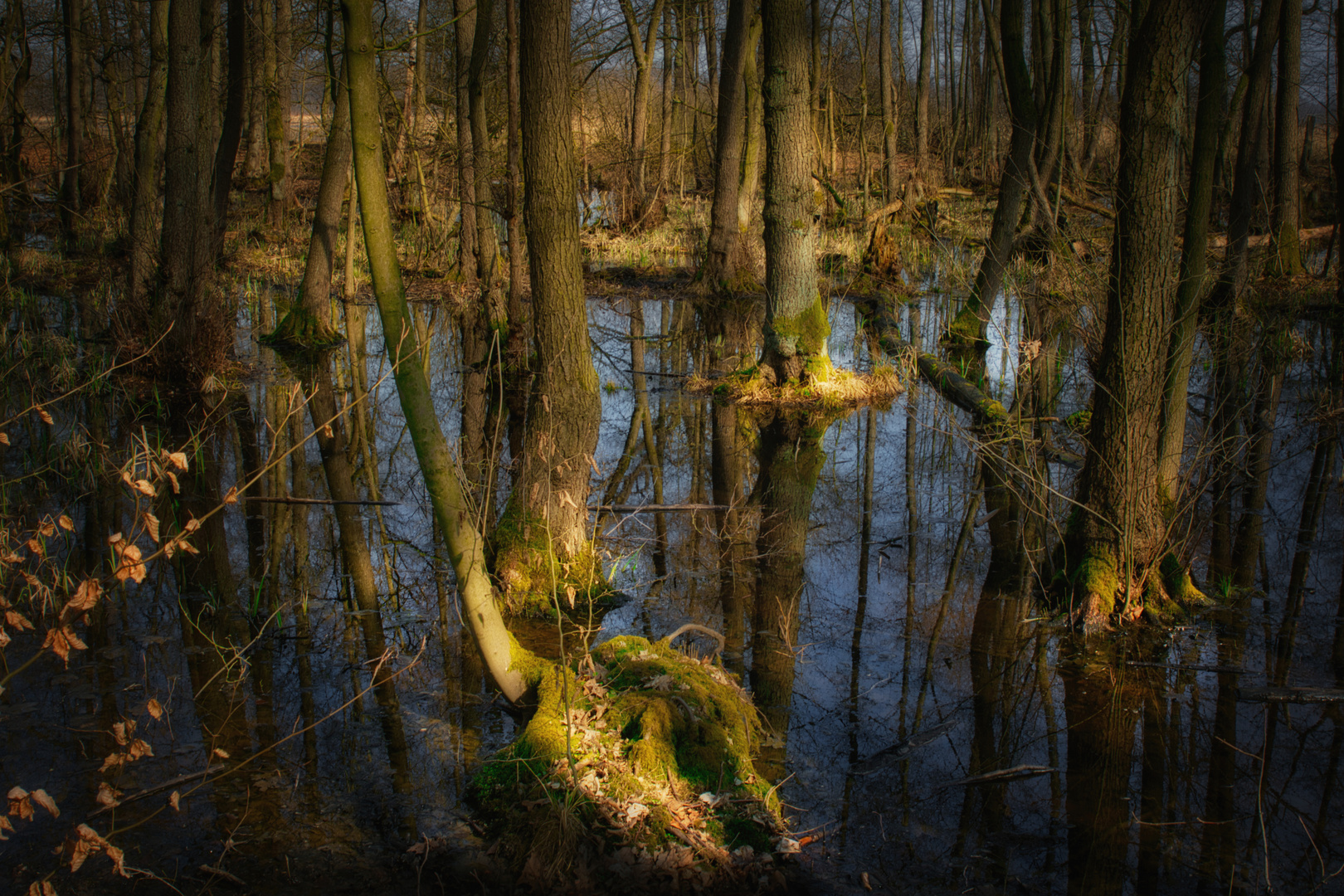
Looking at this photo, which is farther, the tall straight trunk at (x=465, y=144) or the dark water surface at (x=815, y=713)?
the tall straight trunk at (x=465, y=144)

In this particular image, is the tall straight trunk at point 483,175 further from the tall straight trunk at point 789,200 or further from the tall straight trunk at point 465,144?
the tall straight trunk at point 789,200

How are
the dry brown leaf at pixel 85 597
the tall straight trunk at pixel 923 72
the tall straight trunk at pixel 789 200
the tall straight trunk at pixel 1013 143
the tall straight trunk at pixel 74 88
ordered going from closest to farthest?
the dry brown leaf at pixel 85 597 < the tall straight trunk at pixel 789 200 < the tall straight trunk at pixel 1013 143 < the tall straight trunk at pixel 74 88 < the tall straight trunk at pixel 923 72

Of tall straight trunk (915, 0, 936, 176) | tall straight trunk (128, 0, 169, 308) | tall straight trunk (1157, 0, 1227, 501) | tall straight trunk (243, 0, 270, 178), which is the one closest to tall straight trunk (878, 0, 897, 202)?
tall straight trunk (915, 0, 936, 176)

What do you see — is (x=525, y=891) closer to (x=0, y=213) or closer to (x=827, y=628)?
(x=827, y=628)

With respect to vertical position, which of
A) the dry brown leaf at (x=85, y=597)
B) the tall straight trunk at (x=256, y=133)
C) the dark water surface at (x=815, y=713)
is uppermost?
the tall straight trunk at (x=256, y=133)

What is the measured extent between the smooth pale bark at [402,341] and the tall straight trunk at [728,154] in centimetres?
1256

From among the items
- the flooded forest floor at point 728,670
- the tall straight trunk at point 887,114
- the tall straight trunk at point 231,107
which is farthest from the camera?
the tall straight trunk at point 887,114

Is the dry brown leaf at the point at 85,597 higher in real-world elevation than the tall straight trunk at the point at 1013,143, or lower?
lower

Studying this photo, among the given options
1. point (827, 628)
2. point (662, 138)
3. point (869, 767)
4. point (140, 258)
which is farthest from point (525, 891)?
point (662, 138)

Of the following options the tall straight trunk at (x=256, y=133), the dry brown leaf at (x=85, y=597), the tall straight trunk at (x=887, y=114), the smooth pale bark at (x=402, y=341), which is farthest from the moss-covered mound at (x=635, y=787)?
the tall straight trunk at (x=256, y=133)

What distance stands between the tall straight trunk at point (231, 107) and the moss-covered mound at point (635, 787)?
9.13 metres

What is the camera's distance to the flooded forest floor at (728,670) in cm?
316

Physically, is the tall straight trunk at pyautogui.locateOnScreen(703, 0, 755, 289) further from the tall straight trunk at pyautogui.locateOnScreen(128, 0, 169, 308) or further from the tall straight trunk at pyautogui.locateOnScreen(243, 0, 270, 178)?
the tall straight trunk at pyautogui.locateOnScreen(243, 0, 270, 178)

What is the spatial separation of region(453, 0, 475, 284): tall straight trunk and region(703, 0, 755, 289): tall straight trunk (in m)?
4.06
